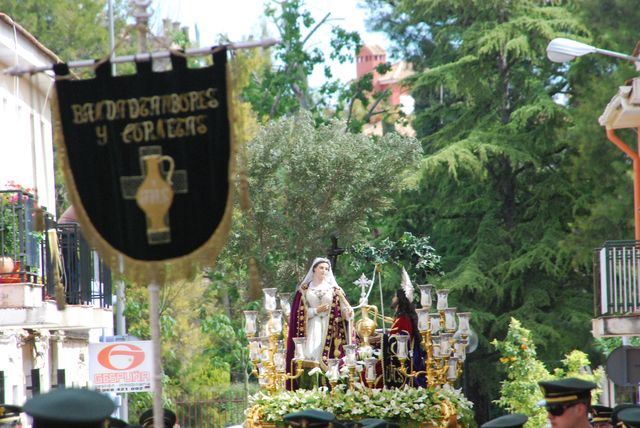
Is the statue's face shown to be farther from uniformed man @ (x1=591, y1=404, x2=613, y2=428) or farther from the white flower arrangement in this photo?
uniformed man @ (x1=591, y1=404, x2=613, y2=428)

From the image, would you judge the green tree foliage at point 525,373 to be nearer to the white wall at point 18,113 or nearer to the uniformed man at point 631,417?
the white wall at point 18,113

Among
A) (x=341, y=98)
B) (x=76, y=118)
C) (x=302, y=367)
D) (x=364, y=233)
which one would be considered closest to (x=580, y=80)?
(x=364, y=233)

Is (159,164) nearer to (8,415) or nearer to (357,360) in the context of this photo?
(8,415)

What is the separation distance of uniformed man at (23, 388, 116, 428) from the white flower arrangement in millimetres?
12021

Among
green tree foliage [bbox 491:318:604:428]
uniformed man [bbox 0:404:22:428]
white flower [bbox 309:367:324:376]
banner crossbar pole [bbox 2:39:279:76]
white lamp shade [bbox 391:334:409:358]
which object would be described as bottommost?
green tree foliage [bbox 491:318:604:428]

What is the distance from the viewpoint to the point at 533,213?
36.7 metres

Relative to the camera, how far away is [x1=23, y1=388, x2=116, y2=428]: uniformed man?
5297mm

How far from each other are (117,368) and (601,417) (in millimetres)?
12607

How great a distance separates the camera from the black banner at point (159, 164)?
8969 millimetres

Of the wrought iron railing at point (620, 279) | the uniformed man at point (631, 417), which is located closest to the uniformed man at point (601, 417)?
the uniformed man at point (631, 417)

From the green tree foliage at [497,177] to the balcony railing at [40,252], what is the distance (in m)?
14.0

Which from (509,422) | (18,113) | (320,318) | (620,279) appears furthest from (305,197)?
(509,422)

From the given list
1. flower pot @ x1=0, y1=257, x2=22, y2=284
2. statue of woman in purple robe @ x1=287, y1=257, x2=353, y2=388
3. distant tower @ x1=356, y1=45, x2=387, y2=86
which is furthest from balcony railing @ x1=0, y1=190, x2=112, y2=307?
distant tower @ x1=356, y1=45, x2=387, y2=86

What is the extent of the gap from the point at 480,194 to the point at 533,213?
1735mm
